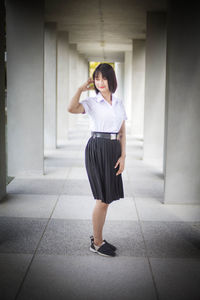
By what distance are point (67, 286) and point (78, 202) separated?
3.00m

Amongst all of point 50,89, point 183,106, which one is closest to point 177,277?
point 183,106

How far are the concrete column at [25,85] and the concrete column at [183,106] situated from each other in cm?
343

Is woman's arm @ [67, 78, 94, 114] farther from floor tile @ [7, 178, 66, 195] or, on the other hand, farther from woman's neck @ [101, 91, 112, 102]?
floor tile @ [7, 178, 66, 195]

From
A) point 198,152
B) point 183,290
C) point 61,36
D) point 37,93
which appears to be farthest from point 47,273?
point 61,36

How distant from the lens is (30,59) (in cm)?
867

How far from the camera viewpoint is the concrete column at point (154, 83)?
1127cm

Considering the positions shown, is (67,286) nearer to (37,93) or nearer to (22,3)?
(37,93)

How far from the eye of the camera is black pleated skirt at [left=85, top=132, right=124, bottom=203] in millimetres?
4086

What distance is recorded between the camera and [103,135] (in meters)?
4.10

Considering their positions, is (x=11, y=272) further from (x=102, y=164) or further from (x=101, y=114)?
(x=101, y=114)

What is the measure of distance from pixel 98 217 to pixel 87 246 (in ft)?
1.59

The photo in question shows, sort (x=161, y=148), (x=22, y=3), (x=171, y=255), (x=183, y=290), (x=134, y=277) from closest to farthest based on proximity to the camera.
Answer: (x=183, y=290) → (x=134, y=277) → (x=171, y=255) → (x=22, y=3) → (x=161, y=148)

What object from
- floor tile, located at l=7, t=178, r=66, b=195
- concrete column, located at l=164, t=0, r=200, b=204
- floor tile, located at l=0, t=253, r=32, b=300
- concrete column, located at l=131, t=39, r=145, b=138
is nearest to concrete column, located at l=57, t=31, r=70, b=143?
concrete column, located at l=131, t=39, r=145, b=138

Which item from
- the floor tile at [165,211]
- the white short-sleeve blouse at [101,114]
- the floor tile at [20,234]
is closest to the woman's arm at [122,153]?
the white short-sleeve blouse at [101,114]
